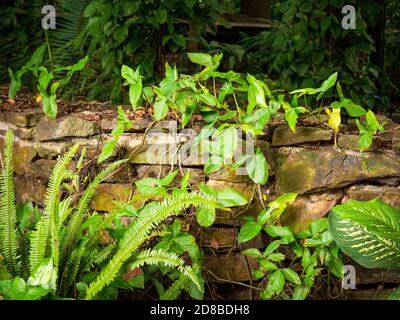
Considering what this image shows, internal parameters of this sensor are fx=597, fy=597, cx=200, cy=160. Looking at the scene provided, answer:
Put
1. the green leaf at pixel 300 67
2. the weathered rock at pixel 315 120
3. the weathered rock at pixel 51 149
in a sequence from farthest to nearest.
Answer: the green leaf at pixel 300 67, the weathered rock at pixel 51 149, the weathered rock at pixel 315 120

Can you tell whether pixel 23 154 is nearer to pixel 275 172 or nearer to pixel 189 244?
pixel 189 244

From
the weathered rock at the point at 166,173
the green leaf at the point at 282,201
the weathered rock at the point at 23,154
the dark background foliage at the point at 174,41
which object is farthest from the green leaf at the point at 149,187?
the dark background foliage at the point at 174,41

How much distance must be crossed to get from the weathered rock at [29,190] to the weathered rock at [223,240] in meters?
0.86

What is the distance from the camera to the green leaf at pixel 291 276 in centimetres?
258

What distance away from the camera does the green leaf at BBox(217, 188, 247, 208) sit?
2496mm

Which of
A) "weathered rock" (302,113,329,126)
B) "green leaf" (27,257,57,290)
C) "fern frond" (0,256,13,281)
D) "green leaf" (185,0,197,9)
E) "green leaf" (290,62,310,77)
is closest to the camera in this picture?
"green leaf" (27,257,57,290)

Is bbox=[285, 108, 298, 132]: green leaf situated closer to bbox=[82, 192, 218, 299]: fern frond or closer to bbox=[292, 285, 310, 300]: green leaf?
bbox=[82, 192, 218, 299]: fern frond

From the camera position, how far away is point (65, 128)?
2.91 m

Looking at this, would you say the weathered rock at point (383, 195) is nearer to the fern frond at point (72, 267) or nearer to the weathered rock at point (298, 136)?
the weathered rock at point (298, 136)

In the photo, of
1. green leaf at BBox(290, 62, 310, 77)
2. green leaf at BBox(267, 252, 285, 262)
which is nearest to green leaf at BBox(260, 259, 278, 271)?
green leaf at BBox(267, 252, 285, 262)

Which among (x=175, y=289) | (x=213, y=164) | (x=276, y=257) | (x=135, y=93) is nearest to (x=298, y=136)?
(x=213, y=164)

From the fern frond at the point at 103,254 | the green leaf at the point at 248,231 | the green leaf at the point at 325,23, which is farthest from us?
the green leaf at the point at 325,23

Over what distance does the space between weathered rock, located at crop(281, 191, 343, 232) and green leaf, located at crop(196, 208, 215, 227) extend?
1.29 ft

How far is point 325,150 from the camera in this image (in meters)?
2.73
